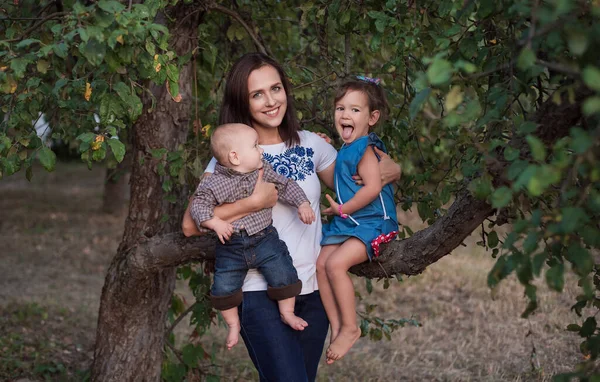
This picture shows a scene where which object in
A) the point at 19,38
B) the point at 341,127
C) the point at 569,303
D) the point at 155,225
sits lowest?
the point at 569,303

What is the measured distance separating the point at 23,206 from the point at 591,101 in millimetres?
10944

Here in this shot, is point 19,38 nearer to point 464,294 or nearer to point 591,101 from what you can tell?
point 591,101

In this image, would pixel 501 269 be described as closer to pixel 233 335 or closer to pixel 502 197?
pixel 502 197

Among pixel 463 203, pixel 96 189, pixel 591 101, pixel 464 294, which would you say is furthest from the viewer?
pixel 96 189

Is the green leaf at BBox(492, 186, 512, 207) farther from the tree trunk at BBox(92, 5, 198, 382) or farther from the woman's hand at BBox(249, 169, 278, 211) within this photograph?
the tree trunk at BBox(92, 5, 198, 382)

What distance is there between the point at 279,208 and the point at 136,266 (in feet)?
3.89

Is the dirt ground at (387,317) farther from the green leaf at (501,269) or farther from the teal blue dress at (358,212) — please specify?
the green leaf at (501,269)

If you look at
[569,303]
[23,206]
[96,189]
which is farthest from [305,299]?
[96,189]

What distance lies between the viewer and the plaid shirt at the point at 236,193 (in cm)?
270

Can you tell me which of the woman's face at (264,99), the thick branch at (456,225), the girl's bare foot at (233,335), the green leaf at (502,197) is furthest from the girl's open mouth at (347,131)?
the green leaf at (502,197)

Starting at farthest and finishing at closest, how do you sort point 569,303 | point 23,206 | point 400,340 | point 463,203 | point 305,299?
point 23,206, point 569,303, point 400,340, point 305,299, point 463,203

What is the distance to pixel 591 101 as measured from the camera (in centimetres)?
143

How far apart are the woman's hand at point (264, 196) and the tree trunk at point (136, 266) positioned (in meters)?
1.23

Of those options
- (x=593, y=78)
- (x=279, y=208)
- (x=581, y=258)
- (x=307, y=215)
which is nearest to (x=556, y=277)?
(x=581, y=258)
